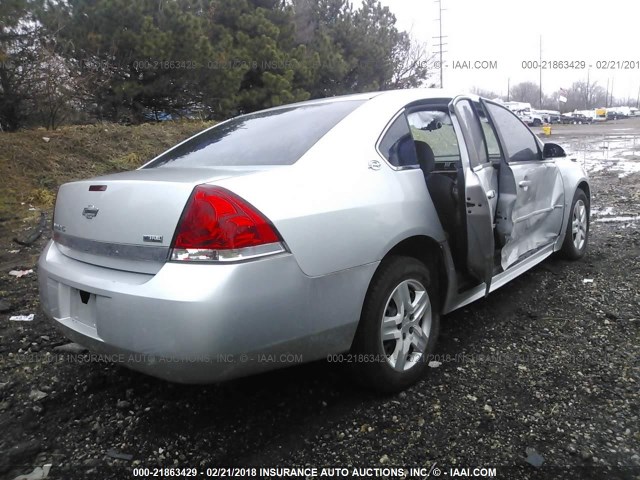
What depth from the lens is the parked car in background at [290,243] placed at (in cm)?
194

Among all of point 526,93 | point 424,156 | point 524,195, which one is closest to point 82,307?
point 424,156

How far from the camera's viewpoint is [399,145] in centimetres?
277

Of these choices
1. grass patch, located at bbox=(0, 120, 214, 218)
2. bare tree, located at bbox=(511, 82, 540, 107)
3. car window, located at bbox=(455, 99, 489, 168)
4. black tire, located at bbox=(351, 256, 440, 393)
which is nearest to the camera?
black tire, located at bbox=(351, 256, 440, 393)

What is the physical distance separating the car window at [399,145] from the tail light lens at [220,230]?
95cm

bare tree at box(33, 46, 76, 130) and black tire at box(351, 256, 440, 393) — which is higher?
bare tree at box(33, 46, 76, 130)

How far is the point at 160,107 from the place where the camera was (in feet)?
43.2

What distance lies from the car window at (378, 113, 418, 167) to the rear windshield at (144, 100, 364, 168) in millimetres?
250

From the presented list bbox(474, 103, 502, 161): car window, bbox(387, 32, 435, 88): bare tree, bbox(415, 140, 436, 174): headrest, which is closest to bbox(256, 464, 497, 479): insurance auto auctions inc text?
bbox(415, 140, 436, 174): headrest

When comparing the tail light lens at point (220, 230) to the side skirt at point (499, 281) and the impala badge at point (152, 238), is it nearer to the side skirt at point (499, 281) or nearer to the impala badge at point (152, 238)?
the impala badge at point (152, 238)

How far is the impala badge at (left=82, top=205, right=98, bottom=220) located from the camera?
2.29 metres

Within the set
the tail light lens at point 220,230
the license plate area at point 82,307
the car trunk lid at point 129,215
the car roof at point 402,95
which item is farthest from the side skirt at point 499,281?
the license plate area at point 82,307

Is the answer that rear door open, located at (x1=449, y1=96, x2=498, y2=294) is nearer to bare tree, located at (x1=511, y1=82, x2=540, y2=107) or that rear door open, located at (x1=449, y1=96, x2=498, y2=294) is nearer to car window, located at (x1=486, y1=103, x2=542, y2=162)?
car window, located at (x1=486, y1=103, x2=542, y2=162)

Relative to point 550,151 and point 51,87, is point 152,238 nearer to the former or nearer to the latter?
point 550,151

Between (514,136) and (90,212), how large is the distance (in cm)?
316
